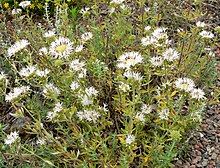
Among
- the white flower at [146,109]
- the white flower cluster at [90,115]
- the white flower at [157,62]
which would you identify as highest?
the white flower at [157,62]

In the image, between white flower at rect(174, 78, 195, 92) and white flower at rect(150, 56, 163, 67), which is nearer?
white flower at rect(174, 78, 195, 92)

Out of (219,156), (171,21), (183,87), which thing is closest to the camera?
(183,87)

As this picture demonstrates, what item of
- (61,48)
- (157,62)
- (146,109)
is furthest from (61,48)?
(146,109)

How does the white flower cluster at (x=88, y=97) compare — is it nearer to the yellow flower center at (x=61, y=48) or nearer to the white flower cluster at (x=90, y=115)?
the white flower cluster at (x=90, y=115)

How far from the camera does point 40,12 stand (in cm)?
407

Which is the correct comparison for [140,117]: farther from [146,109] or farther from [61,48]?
[61,48]

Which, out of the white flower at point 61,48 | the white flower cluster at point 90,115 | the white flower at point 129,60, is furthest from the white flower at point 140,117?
the white flower at point 61,48

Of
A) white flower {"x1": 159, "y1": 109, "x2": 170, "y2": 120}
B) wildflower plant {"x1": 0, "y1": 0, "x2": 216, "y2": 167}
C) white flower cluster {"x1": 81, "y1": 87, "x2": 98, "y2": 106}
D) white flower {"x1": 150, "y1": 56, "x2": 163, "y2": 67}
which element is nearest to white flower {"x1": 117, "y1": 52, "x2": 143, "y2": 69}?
wildflower plant {"x1": 0, "y1": 0, "x2": 216, "y2": 167}

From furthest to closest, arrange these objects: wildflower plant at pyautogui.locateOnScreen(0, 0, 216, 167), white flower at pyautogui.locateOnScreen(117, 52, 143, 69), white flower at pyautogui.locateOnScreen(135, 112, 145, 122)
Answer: white flower at pyautogui.locateOnScreen(135, 112, 145, 122), wildflower plant at pyautogui.locateOnScreen(0, 0, 216, 167), white flower at pyautogui.locateOnScreen(117, 52, 143, 69)

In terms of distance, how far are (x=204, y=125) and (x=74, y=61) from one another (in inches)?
43.6

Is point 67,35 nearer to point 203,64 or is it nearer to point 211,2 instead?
point 203,64

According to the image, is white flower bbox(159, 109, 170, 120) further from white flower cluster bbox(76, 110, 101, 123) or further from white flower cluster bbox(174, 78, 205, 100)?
white flower cluster bbox(76, 110, 101, 123)

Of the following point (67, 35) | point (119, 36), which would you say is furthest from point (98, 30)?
point (67, 35)

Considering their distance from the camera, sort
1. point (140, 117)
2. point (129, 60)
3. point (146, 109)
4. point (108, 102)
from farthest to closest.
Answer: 1. point (108, 102)
2. point (146, 109)
3. point (140, 117)
4. point (129, 60)
